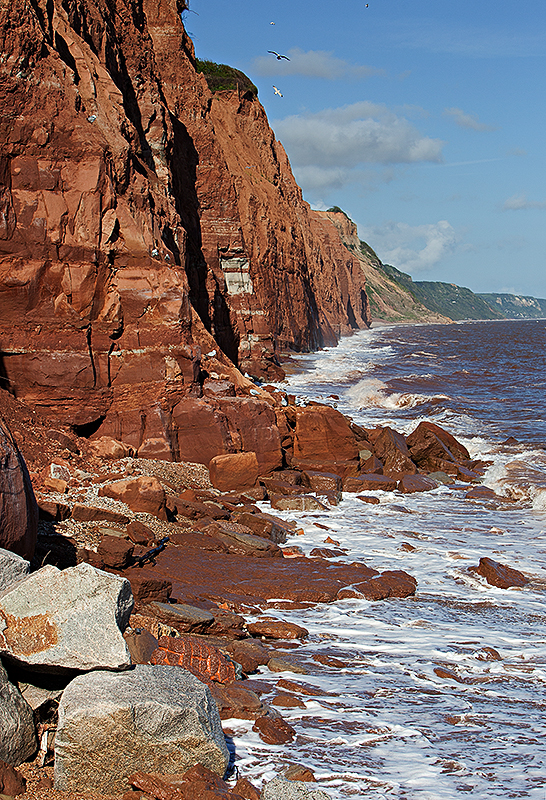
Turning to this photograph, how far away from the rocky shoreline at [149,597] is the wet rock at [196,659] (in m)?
0.01

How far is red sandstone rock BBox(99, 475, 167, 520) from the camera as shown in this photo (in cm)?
950

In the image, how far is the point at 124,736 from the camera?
3.59 m

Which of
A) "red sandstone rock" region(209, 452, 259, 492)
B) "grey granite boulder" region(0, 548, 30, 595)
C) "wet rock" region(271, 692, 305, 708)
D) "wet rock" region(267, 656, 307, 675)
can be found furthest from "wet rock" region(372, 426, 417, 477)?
"grey granite boulder" region(0, 548, 30, 595)

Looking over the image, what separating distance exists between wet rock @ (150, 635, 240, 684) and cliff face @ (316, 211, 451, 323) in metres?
136

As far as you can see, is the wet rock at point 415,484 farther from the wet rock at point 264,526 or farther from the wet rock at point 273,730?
the wet rock at point 273,730

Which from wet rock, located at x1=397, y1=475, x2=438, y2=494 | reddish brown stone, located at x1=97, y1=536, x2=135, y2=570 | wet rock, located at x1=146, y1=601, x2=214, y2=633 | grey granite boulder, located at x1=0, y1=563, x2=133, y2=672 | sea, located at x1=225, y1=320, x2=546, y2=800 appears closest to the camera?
grey granite boulder, located at x1=0, y1=563, x2=133, y2=672

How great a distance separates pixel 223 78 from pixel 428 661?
5051 cm

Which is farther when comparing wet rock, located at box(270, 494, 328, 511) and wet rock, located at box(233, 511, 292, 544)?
wet rock, located at box(270, 494, 328, 511)

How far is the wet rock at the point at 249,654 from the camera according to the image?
5555 mm

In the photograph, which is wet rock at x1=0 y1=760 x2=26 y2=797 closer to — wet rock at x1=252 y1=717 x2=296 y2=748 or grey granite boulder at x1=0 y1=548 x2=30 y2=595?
grey granite boulder at x1=0 y1=548 x2=30 y2=595

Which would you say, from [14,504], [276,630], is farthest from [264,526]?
[14,504]

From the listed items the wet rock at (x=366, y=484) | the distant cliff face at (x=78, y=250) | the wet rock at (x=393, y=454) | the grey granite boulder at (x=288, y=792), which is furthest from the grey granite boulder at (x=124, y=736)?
the wet rock at (x=393, y=454)

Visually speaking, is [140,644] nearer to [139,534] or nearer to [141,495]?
[139,534]

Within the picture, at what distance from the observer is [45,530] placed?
786 centimetres
